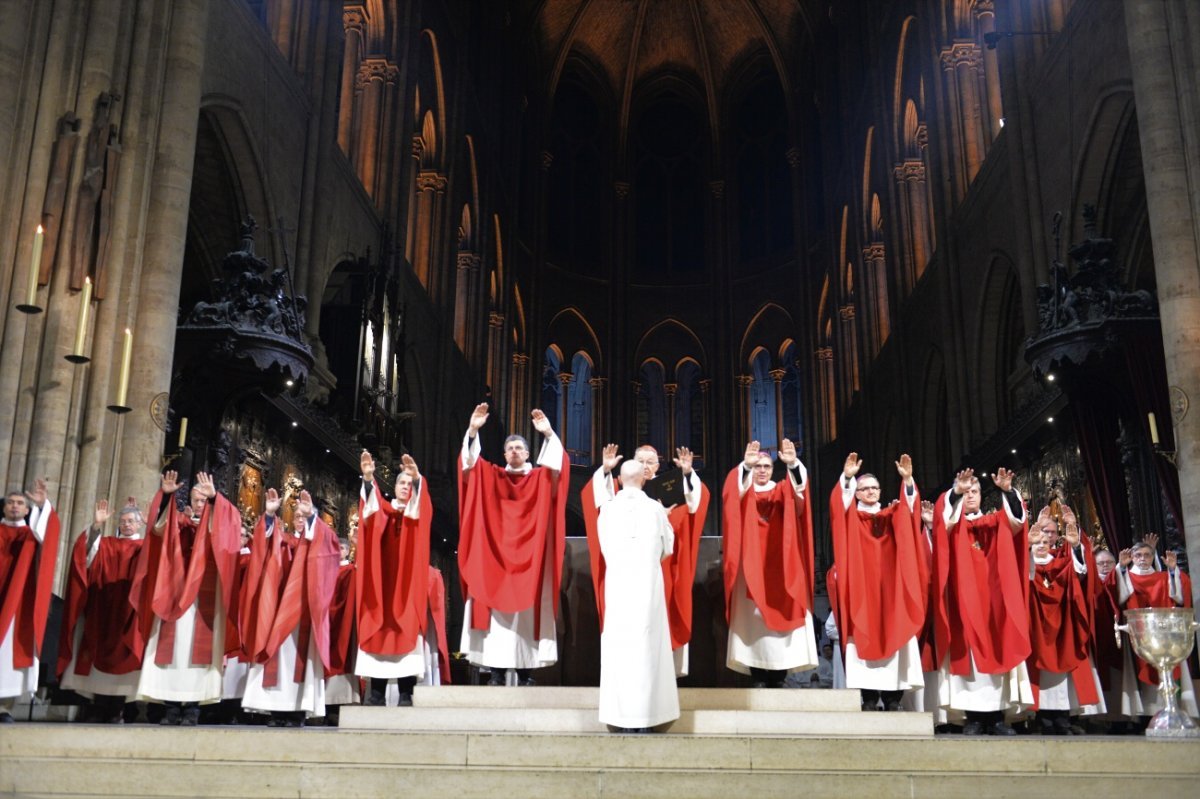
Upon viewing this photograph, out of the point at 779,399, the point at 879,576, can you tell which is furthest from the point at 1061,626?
the point at 779,399

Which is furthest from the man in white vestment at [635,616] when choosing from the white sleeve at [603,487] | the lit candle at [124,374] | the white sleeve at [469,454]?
the lit candle at [124,374]

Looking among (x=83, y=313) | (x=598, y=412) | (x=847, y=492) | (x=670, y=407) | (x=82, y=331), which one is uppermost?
(x=670, y=407)

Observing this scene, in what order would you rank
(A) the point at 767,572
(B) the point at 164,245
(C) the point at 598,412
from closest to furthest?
(A) the point at 767,572 → (B) the point at 164,245 → (C) the point at 598,412

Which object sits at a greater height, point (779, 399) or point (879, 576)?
point (779, 399)

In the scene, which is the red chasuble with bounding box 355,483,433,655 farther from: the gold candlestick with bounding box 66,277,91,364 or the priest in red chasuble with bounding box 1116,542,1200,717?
the priest in red chasuble with bounding box 1116,542,1200,717

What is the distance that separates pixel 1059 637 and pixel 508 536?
13.9ft

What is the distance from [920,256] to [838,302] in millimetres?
6891

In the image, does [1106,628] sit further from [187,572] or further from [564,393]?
[564,393]

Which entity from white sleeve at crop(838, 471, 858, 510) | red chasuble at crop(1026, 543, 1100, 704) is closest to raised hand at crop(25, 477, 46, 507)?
white sleeve at crop(838, 471, 858, 510)

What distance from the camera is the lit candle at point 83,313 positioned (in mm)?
8609

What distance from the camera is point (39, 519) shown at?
8336 millimetres

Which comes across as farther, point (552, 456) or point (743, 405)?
point (743, 405)

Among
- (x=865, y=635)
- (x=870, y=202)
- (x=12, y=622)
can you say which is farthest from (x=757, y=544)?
(x=870, y=202)

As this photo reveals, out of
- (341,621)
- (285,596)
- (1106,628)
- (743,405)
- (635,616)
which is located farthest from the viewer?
(743,405)
